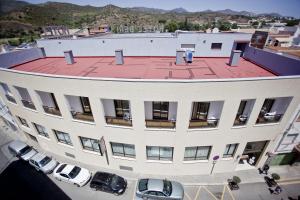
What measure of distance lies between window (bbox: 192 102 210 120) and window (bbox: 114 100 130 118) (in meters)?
6.02

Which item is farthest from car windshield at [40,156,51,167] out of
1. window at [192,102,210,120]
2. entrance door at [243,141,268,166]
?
entrance door at [243,141,268,166]

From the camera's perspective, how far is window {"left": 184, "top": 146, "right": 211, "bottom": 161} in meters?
15.2

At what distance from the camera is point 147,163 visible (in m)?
16.1

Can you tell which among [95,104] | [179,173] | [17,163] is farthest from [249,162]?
[17,163]

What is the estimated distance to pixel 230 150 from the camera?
15.9 metres

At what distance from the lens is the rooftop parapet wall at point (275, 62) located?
45.8 ft

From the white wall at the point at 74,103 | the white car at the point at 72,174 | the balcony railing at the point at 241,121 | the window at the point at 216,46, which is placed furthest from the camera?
the window at the point at 216,46

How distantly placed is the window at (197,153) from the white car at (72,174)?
35.4ft

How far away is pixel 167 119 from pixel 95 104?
6.42 m

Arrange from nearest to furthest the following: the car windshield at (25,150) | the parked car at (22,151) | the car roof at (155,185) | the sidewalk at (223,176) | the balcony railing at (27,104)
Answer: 1. the car roof at (155,185)
2. the sidewalk at (223,176)
3. the balcony railing at (27,104)
4. the parked car at (22,151)
5. the car windshield at (25,150)

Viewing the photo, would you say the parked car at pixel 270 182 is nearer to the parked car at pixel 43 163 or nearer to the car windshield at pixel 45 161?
the parked car at pixel 43 163

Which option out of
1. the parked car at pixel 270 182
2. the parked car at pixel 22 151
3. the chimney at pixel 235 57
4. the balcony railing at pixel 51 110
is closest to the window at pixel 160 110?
the balcony railing at pixel 51 110

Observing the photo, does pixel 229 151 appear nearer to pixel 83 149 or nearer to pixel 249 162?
pixel 249 162

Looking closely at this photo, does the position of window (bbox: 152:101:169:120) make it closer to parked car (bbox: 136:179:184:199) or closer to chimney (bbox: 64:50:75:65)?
parked car (bbox: 136:179:184:199)
